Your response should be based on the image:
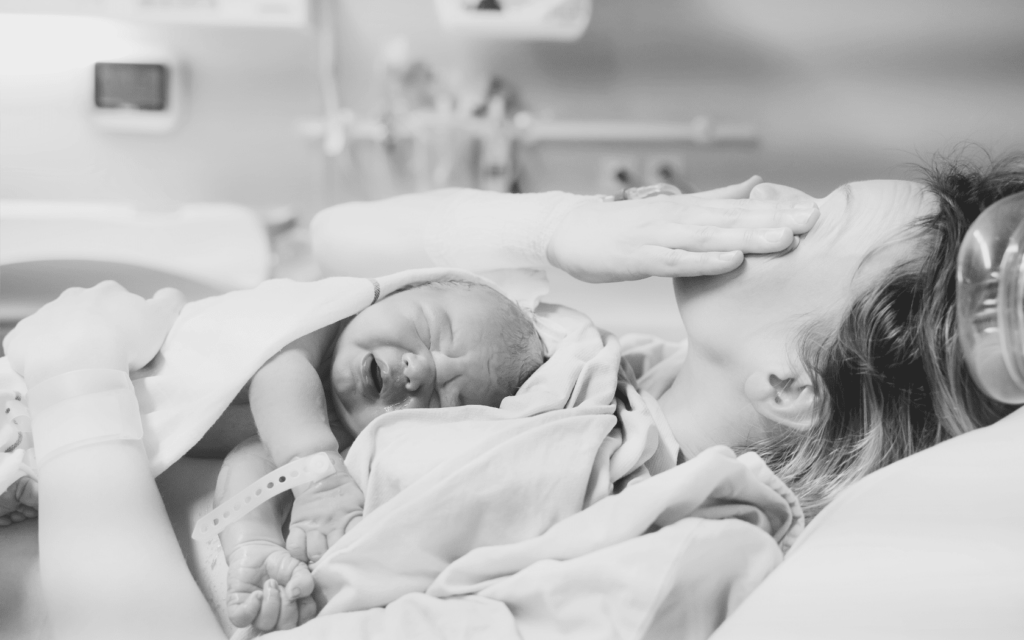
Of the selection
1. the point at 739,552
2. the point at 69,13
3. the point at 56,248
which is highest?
the point at 69,13

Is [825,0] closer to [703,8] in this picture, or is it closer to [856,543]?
[703,8]

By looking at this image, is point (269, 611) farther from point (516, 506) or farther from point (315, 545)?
point (516, 506)

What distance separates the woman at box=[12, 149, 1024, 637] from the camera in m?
0.67

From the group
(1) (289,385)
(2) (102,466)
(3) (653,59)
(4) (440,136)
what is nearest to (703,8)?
(3) (653,59)

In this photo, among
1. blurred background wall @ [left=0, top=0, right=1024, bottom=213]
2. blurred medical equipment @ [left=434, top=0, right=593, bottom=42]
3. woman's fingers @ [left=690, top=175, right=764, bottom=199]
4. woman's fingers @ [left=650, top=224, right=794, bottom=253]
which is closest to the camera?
woman's fingers @ [left=650, top=224, right=794, bottom=253]

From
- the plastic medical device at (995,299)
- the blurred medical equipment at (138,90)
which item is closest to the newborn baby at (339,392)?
the plastic medical device at (995,299)

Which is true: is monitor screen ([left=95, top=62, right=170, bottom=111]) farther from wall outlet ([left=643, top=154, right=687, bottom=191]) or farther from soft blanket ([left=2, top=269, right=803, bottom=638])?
wall outlet ([left=643, top=154, right=687, bottom=191])

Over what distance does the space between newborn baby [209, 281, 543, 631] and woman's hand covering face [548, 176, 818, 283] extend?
9 centimetres

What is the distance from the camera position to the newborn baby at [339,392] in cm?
59

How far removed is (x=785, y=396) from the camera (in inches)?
29.2

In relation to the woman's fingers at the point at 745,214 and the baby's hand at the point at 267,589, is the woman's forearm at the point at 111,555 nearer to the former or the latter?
the baby's hand at the point at 267,589

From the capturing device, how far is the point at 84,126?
40.4 inches

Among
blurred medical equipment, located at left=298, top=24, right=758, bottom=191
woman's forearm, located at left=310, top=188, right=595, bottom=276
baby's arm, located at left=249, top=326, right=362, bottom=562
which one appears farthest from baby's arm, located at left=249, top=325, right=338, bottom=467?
blurred medical equipment, located at left=298, top=24, right=758, bottom=191

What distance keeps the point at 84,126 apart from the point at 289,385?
563mm
